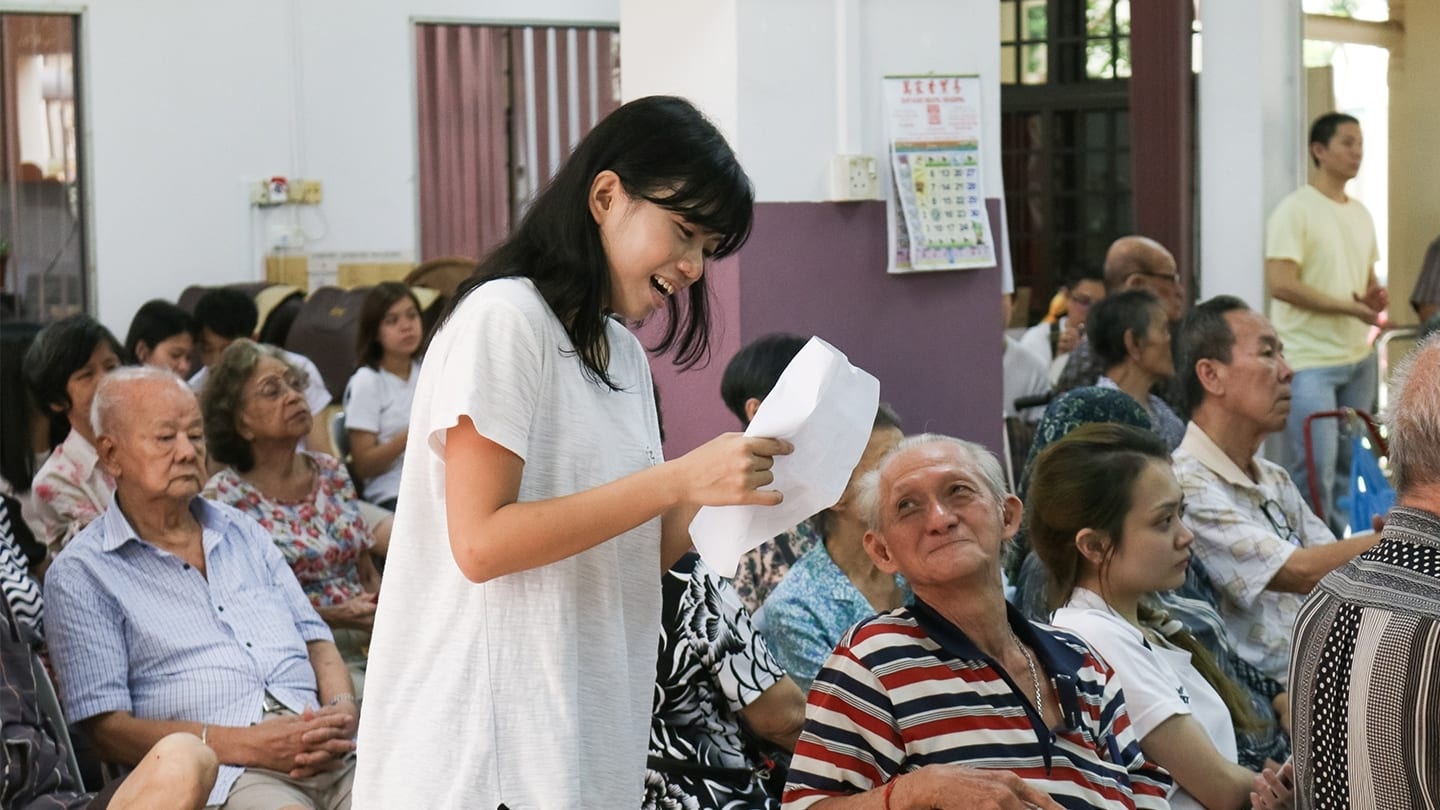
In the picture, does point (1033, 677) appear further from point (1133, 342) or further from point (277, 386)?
point (1133, 342)

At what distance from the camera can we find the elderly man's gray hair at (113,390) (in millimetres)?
3484

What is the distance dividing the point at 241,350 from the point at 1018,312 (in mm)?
7939

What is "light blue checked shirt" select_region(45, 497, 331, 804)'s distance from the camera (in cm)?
321

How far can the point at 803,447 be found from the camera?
1918mm

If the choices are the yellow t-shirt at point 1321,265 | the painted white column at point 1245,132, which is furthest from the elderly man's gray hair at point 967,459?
the painted white column at point 1245,132

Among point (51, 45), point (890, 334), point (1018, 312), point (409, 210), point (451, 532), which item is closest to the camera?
point (451, 532)

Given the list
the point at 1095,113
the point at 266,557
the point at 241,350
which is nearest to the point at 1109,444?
the point at 266,557

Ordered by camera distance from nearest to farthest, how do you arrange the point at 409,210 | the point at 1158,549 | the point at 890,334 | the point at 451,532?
the point at 451,532, the point at 1158,549, the point at 890,334, the point at 409,210

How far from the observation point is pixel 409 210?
10.0 m

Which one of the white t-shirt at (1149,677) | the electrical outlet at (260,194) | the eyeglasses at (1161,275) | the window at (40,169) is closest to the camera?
the white t-shirt at (1149,677)

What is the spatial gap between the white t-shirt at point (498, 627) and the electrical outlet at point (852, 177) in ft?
8.74

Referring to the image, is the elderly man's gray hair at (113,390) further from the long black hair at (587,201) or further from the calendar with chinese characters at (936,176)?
the calendar with chinese characters at (936,176)

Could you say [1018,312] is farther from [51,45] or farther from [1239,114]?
[51,45]

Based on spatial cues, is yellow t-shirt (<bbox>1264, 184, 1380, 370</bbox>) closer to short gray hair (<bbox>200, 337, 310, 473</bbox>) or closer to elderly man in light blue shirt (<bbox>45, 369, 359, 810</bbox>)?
short gray hair (<bbox>200, 337, 310, 473</bbox>)
